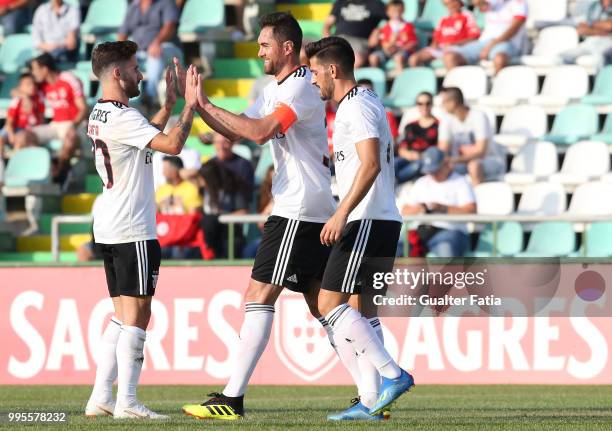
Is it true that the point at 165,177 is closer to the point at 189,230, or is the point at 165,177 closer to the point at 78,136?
the point at 189,230

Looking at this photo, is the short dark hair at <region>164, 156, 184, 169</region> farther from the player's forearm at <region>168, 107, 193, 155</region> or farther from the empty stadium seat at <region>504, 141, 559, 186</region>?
the player's forearm at <region>168, 107, 193, 155</region>

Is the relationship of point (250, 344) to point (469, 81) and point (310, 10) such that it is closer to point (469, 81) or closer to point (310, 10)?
point (469, 81)

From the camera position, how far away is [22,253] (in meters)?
16.8

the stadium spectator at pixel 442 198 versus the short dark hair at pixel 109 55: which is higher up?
the short dark hair at pixel 109 55

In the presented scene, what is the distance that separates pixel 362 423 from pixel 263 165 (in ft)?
27.8

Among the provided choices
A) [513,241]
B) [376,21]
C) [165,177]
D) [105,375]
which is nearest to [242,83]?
[376,21]

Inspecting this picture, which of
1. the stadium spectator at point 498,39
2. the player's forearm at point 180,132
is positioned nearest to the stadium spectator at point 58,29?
the stadium spectator at point 498,39

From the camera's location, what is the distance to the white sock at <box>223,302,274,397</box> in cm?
847

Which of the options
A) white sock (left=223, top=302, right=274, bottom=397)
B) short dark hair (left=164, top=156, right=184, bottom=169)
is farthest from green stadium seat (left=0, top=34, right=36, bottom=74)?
white sock (left=223, top=302, right=274, bottom=397)

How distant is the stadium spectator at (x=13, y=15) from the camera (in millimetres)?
20203

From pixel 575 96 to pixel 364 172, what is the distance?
902cm

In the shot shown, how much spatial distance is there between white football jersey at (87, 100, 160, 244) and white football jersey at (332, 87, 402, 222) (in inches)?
47.1

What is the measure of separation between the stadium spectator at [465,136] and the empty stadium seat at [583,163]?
31.9 inches

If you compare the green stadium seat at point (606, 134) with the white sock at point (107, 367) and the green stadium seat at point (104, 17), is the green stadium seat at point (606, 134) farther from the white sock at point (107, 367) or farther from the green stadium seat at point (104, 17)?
the white sock at point (107, 367)
